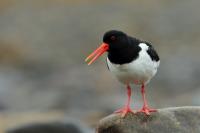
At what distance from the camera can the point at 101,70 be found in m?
26.7

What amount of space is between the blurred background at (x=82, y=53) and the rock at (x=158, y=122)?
8.60 metres

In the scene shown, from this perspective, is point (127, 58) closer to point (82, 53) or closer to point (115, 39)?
point (115, 39)

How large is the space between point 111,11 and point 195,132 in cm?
1952

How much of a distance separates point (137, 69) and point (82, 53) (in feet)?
55.8

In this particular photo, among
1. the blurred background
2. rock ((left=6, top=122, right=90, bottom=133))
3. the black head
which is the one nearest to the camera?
the black head

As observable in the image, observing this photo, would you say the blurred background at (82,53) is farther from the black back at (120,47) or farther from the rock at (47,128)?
the black back at (120,47)

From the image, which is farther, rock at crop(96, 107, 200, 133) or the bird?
rock at crop(96, 107, 200, 133)

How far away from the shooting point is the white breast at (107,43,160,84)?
11.5 meters

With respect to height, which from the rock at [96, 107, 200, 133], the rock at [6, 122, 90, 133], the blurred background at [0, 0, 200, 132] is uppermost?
the blurred background at [0, 0, 200, 132]

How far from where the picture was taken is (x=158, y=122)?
11.8 metres

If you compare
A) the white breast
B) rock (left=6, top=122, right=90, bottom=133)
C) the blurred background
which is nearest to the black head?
the white breast

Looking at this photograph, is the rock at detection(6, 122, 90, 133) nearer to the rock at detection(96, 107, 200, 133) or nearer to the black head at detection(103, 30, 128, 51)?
the rock at detection(96, 107, 200, 133)

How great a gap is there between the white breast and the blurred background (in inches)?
346

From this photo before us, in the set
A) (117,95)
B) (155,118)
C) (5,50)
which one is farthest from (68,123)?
(5,50)
